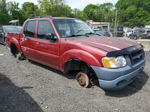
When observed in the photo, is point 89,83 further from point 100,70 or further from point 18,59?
point 18,59

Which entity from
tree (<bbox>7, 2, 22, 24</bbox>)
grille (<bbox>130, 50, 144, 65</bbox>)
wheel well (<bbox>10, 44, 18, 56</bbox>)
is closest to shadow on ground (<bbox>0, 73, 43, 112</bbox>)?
grille (<bbox>130, 50, 144, 65</bbox>)

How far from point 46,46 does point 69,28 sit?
0.86 metres

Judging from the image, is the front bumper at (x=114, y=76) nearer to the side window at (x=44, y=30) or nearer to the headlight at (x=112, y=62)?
the headlight at (x=112, y=62)

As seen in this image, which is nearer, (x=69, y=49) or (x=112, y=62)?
(x=112, y=62)

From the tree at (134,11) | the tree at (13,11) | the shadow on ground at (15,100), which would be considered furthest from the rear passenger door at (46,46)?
the tree at (134,11)

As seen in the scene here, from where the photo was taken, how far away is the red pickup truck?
3039 mm

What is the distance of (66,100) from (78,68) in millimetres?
1001

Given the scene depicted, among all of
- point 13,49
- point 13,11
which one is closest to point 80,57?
point 13,49

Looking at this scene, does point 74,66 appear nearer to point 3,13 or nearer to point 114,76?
point 114,76

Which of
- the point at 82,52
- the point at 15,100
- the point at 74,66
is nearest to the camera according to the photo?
the point at 15,100

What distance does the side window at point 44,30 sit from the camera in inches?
167

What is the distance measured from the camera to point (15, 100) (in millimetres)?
3215

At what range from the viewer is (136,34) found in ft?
70.1

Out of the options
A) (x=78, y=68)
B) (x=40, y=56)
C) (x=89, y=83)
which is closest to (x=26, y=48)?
(x=40, y=56)
